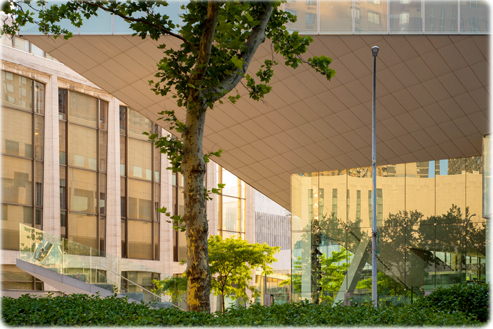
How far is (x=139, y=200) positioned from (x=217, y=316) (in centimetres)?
3849

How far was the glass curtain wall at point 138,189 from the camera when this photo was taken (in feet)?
147

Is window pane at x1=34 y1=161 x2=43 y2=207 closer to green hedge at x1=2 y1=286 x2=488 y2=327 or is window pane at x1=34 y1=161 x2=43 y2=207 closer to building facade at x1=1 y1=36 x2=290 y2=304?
building facade at x1=1 y1=36 x2=290 y2=304

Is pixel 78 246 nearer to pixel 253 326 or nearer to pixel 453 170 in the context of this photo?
pixel 453 170

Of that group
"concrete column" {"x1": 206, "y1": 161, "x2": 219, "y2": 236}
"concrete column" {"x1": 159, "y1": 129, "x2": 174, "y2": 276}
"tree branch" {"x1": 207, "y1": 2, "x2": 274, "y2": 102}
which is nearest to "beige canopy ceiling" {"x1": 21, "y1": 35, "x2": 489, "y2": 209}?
"tree branch" {"x1": 207, "y1": 2, "x2": 274, "y2": 102}

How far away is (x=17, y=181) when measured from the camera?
37.2 m

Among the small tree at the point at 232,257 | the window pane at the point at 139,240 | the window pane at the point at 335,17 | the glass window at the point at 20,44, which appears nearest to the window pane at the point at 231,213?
the window pane at the point at 139,240

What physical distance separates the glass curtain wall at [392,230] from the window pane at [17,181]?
18760 mm

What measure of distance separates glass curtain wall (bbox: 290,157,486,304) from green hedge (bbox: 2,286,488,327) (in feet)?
53.5

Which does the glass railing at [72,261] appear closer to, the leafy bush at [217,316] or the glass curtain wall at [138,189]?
the leafy bush at [217,316]

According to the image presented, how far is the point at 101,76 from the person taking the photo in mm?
23562

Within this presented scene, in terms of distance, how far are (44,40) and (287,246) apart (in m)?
72.0

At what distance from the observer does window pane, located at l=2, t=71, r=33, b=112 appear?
3653cm

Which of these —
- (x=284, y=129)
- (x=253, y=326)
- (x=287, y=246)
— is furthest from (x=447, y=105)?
(x=287, y=246)

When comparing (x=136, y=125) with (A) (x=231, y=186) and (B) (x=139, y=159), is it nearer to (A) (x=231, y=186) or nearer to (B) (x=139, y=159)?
(B) (x=139, y=159)
